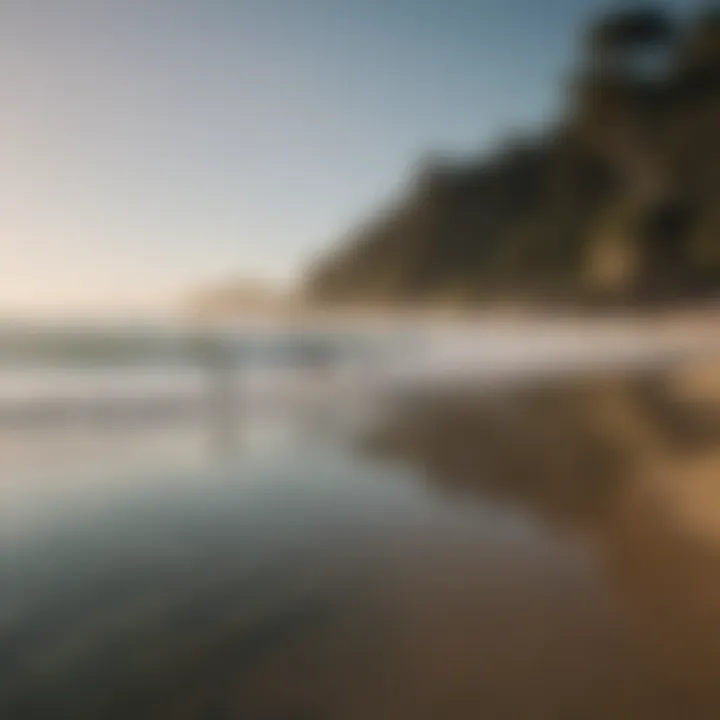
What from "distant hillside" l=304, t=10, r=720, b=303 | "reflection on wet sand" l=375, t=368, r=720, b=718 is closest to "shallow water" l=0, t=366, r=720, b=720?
"reflection on wet sand" l=375, t=368, r=720, b=718

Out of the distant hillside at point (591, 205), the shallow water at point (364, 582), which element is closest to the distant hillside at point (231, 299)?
the distant hillside at point (591, 205)

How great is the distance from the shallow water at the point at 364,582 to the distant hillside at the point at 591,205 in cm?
135

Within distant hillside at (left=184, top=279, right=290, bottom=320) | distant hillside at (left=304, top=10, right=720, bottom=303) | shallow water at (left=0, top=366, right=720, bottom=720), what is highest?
distant hillside at (left=304, top=10, right=720, bottom=303)

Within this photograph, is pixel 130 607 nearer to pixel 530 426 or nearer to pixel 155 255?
pixel 155 255

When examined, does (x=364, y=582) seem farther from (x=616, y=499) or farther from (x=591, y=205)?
(x=591, y=205)

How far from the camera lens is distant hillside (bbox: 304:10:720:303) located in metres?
2.63

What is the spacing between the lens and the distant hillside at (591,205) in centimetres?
263

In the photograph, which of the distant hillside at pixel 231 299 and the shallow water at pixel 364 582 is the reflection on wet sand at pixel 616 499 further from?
the distant hillside at pixel 231 299

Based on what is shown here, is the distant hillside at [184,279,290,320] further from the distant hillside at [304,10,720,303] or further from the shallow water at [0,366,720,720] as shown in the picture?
the shallow water at [0,366,720,720]

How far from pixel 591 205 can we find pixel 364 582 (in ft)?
9.30

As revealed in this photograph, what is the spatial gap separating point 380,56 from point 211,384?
5.98ft

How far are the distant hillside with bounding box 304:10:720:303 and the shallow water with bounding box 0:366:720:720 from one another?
1.35 m

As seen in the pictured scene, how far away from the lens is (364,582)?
1.02m

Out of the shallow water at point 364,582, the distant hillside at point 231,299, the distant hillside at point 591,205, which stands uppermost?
the distant hillside at point 591,205
